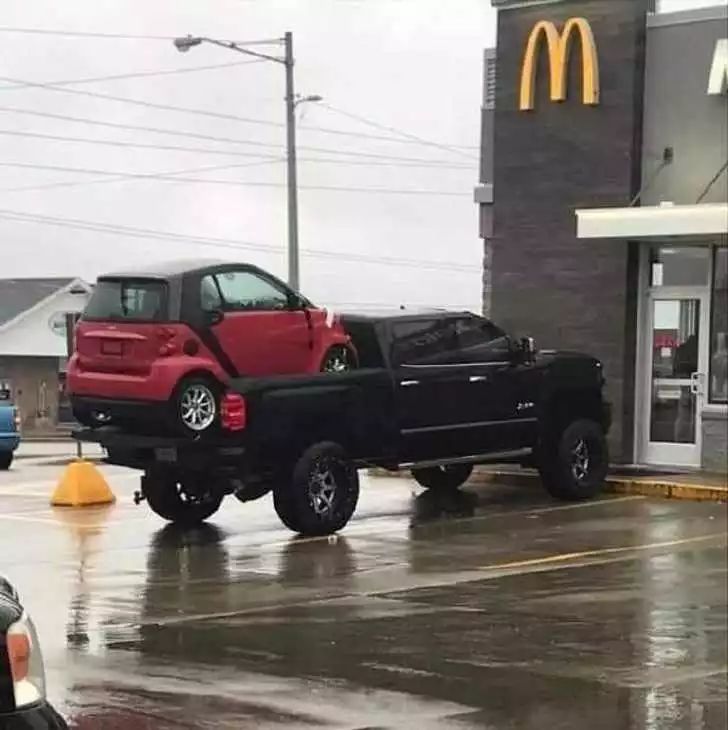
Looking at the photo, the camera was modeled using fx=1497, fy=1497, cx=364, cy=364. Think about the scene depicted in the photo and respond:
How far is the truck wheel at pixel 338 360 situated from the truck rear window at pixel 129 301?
1.59 metres

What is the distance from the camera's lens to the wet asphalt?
22.2 feet

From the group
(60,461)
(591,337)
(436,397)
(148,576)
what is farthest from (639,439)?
(60,461)

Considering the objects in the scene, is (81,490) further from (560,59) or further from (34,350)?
(34,350)

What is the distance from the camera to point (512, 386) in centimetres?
1449

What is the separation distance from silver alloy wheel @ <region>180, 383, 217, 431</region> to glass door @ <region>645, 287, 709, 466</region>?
6.13 m

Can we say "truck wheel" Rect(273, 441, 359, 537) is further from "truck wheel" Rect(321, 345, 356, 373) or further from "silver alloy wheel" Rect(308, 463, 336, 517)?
"truck wheel" Rect(321, 345, 356, 373)

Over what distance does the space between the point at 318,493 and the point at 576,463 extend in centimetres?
319

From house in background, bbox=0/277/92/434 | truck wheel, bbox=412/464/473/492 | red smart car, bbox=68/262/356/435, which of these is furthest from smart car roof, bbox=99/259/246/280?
house in background, bbox=0/277/92/434

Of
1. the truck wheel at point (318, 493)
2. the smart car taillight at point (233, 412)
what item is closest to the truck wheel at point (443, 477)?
the truck wheel at point (318, 493)

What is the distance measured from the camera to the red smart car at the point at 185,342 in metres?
12.6

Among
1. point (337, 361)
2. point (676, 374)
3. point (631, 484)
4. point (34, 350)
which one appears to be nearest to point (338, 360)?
point (337, 361)

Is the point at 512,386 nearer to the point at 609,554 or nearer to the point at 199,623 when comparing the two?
the point at 609,554

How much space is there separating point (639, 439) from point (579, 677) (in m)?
9.92

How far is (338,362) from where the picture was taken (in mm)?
13656
